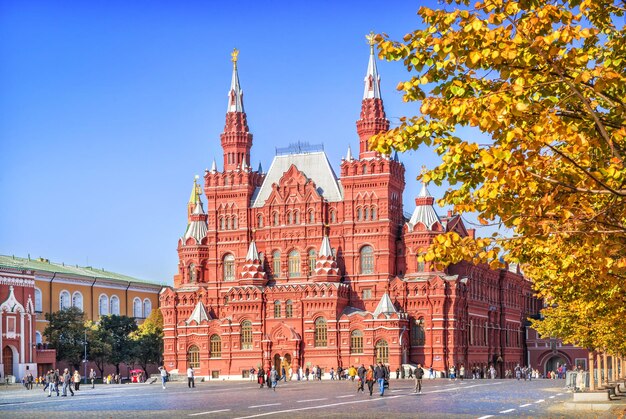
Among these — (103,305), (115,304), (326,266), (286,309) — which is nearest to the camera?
(326,266)

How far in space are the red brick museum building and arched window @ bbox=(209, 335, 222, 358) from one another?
207 millimetres

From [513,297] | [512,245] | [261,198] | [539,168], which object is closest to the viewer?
[539,168]

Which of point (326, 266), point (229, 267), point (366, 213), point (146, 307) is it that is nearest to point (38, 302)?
point (146, 307)

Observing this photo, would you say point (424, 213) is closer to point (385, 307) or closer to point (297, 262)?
point (385, 307)

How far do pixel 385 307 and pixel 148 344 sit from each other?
34.5 meters

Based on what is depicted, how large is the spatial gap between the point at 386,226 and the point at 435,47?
81.7 meters

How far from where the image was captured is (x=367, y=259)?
98688mm

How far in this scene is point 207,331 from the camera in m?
101

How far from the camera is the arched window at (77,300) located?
12141 centimetres

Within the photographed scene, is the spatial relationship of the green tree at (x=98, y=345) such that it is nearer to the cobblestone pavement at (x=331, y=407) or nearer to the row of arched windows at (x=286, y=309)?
the row of arched windows at (x=286, y=309)

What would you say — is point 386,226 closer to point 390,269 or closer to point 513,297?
point 390,269

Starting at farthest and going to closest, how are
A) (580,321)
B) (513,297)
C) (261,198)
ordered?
(513,297) < (261,198) < (580,321)

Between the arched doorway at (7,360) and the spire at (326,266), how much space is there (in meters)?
32.2

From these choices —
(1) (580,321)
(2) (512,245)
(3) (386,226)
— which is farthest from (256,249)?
(2) (512,245)
